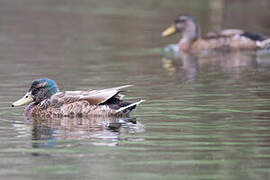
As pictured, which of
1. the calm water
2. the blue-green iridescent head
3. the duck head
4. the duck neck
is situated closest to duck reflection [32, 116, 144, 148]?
the calm water

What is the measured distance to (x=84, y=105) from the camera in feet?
37.6

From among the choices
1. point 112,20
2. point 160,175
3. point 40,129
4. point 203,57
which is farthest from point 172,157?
point 112,20

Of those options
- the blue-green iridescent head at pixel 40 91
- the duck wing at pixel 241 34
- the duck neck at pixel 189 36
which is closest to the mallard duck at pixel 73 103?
the blue-green iridescent head at pixel 40 91

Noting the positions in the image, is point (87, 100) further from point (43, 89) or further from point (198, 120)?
point (198, 120)

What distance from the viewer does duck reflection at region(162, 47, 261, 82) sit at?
53.9 feet

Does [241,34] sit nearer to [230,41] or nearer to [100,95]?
[230,41]

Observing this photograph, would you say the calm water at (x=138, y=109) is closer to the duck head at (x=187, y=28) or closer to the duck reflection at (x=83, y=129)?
the duck reflection at (x=83, y=129)

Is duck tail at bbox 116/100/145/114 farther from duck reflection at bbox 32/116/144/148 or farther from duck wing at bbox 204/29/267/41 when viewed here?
duck wing at bbox 204/29/267/41

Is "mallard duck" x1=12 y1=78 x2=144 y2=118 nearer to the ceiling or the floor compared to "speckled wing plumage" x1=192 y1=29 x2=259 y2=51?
nearer to the floor

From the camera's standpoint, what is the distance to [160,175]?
786 centimetres

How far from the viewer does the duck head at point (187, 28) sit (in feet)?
73.2

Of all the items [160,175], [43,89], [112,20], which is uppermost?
[112,20]

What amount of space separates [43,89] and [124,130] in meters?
2.05

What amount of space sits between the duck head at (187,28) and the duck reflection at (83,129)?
11.2 m
